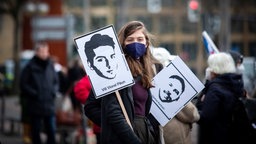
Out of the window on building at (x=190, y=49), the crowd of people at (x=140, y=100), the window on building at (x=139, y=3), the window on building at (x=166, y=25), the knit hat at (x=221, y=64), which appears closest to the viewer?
the crowd of people at (x=140, y=100)

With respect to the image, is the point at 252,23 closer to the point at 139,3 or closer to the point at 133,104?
the point at 139,3

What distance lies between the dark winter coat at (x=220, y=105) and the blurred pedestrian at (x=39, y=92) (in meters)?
4.54

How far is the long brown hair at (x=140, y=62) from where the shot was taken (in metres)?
5.77

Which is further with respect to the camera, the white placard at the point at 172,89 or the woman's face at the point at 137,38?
the white placard at the point at 172,89

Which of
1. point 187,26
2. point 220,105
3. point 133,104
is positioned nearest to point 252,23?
point 187,26

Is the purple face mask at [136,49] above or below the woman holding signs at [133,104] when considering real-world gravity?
above

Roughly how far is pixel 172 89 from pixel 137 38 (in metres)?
0.78

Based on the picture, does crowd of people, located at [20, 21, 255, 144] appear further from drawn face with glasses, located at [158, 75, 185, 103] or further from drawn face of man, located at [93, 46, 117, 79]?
drawn face with glasses, located at [158, 75, 185, 103]

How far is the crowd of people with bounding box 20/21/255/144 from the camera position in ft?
18.4

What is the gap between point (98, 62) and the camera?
18.6ft

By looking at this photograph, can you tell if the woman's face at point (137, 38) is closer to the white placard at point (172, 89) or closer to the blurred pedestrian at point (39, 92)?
the white placard at point (172, 89)

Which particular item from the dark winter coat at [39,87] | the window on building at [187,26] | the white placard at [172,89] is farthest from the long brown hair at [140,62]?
the window on building at [187,26]

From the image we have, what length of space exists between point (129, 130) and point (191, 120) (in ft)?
5.14

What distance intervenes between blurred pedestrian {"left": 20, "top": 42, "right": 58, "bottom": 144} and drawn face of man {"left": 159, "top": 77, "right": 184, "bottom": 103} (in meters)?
5.61
